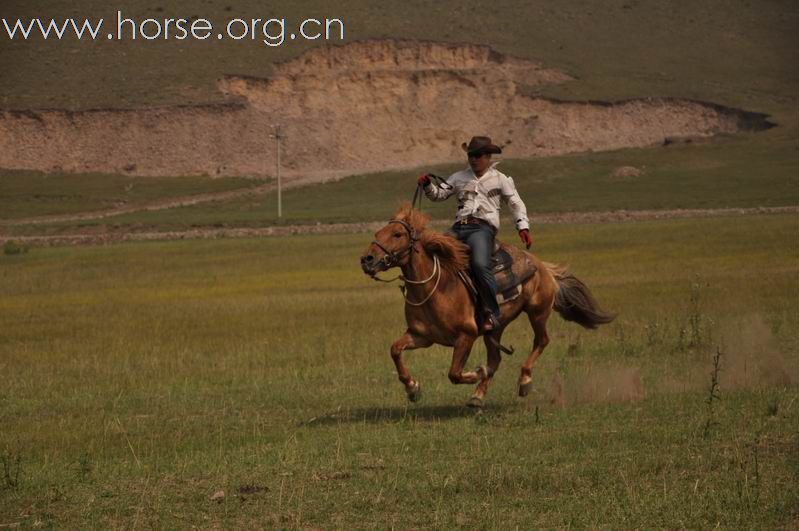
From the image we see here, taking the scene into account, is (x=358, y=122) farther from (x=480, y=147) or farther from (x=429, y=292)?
(x=429, y=292)

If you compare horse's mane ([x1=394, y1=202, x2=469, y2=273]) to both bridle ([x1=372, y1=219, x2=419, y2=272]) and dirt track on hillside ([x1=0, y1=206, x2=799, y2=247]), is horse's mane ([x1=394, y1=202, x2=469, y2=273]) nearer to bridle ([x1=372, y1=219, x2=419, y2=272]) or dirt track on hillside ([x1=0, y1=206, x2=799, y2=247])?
bridle ([x1=372, y1=219, x2=419, y2=272])

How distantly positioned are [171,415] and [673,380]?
5.44 meters

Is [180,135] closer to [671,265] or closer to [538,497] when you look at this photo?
[671,265]

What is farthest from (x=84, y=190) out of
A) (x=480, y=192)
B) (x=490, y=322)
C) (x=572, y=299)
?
(x=490, y=322)

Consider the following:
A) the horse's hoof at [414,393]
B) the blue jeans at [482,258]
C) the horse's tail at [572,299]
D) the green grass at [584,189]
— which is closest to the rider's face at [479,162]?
the blue jeans at [482,258]

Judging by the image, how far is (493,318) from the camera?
14.2 metres

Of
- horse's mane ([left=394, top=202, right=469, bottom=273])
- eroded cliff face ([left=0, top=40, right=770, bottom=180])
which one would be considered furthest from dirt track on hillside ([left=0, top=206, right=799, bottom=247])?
horse's mane ([left=394, top=202, right=469, bottom=273])

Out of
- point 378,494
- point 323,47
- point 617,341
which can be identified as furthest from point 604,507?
point 323,47

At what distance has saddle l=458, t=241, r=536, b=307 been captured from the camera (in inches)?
556

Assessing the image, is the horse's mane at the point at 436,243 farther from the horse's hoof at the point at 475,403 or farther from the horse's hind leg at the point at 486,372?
the horse's hoof at the point at 475,403

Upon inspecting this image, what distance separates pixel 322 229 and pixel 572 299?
50966mm

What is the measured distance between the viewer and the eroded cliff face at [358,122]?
106 metres

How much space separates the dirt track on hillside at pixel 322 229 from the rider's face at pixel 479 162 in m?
47.6

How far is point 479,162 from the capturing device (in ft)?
47.2
